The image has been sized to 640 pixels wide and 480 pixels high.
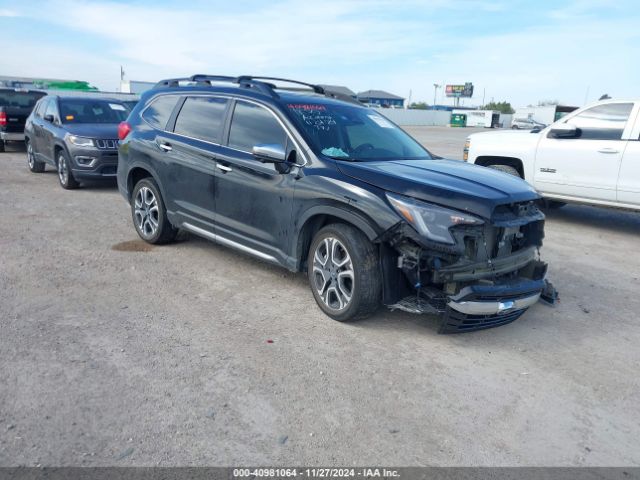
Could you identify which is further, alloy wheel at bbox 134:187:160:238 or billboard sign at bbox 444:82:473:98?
billboard sign at bbox 444:82:473:98

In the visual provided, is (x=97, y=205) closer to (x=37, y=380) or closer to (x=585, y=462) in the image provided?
(x=37, y=380)

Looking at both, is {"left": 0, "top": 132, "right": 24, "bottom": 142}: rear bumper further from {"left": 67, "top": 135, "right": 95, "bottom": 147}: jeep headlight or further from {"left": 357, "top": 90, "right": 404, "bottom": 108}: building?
{"left": 357, "top": 90, "right": 404, "bottom": 108}: building

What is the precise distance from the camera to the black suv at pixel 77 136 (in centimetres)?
981

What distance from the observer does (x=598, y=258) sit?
22.3 feet

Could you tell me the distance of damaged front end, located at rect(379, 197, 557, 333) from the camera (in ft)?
12.8

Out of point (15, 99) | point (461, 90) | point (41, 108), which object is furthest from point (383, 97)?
point (41, 108)

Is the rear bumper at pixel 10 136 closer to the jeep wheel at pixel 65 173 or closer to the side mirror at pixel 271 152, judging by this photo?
the jeep wheel at pixel 65 173

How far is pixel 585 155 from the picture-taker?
8.08 metres

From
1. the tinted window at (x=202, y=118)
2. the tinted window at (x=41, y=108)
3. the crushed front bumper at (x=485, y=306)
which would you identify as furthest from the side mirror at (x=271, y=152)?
the tinted window at (x=41, y=108)

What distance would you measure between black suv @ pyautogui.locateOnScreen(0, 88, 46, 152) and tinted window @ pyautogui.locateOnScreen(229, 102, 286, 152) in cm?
1289

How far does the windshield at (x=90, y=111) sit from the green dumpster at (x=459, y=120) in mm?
65037

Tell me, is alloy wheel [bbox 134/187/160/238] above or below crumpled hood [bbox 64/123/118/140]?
below

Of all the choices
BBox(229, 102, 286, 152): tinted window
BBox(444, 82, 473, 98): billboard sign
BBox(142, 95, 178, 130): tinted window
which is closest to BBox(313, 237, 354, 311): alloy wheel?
BBox(229, 102, 286, 152): tinted window

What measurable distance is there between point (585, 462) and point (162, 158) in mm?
4906
